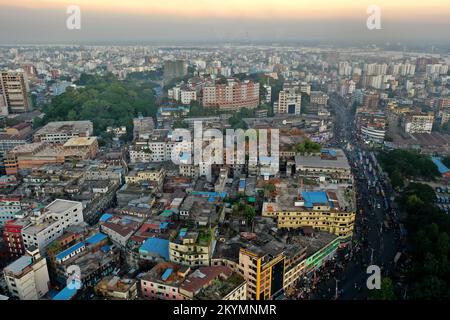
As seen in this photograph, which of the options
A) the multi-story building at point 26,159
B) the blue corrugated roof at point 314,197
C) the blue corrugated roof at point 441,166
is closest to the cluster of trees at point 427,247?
the blue corrugated roof at point 314,197

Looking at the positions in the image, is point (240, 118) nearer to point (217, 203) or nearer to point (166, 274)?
point (217, 203)

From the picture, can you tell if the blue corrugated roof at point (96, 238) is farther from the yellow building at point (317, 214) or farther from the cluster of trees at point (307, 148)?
the cluster of trees at point (307, 148)

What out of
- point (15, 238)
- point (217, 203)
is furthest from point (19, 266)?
point (217, 203)

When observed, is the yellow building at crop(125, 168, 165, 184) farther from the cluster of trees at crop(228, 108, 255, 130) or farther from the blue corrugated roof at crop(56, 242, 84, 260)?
the cluster of trees at crop(228, 108, 255, 130)

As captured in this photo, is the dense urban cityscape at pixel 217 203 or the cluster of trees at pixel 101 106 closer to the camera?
the dense urban cityscape at pixel 217 203

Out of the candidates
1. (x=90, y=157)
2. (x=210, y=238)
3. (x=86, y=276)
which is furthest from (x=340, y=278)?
(x=90, y=157)

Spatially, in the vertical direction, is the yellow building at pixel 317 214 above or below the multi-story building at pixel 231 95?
below

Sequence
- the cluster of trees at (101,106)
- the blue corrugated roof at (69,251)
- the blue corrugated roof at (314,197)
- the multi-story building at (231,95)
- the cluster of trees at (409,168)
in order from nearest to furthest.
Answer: the blue corrugated roof at (69,251) < the blue corrugated roof at (314,197) < the cluster of trees at (409,168) < the cluster of trees at (101,106) < the multi-story building at (231,95)
